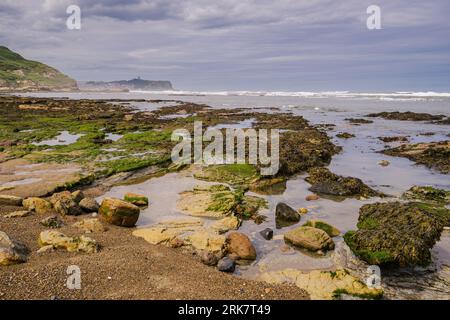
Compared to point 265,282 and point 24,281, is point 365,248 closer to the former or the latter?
point 265,282

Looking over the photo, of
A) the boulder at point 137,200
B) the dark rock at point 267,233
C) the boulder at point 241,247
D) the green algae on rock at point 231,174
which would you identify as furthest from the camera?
the green algae on rock at point 231,174

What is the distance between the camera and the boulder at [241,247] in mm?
9346

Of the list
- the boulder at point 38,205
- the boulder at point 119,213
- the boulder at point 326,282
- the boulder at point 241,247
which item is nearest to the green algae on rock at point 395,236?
the boulder at point 326,282

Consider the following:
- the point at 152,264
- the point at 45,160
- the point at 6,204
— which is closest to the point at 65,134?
the point at 45,160

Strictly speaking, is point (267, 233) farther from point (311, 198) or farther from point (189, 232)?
point (311, 198)

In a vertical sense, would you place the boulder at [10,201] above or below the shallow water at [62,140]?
below

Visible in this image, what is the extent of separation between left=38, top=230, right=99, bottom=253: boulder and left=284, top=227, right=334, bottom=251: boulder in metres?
5.05

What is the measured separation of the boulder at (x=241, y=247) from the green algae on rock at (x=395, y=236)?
252cm

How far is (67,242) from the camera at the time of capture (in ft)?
30.3

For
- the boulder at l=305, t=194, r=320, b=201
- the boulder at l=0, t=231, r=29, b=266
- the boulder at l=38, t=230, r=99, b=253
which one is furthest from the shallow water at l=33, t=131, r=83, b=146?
the boulder at l=305, t=194, r=320, b=201

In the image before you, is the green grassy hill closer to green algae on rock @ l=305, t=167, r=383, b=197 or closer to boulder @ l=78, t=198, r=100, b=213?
boulder @ l=78, t=198, r=100, b=213

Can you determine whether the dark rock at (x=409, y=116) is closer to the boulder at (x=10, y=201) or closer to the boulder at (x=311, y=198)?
the boulder at (x=311, y=198)

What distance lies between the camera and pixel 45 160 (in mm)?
19406
